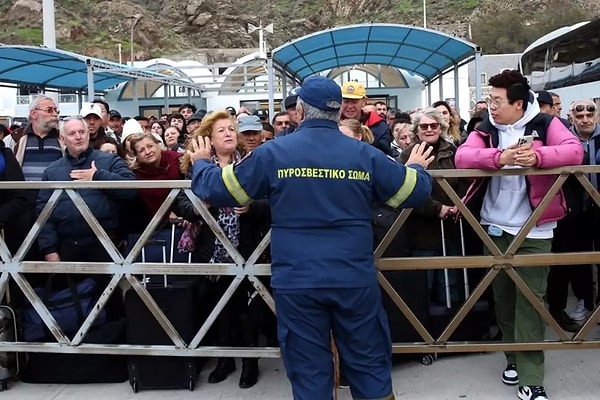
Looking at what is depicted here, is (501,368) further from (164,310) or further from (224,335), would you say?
(164,310)

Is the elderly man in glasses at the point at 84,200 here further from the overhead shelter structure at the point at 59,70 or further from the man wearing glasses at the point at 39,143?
the overhead shelter structure at the point at 59,70

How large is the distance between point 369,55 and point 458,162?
10538 mm

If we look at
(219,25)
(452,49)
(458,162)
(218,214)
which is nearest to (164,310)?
(218,214)

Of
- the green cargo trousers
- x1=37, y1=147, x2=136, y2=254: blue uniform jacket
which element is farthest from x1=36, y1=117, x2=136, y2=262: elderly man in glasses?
the green cargo trousers

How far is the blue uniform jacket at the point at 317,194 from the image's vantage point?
8.92 ft

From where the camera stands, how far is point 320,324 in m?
2.80

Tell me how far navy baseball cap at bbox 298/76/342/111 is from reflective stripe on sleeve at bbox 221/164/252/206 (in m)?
0.47

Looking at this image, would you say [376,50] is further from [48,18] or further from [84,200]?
[48,18]

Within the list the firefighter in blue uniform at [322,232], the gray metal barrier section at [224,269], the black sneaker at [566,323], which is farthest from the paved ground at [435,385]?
the firefighter in blue uniform at [322,232]

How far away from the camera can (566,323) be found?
4.68m

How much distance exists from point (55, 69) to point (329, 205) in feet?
45.9

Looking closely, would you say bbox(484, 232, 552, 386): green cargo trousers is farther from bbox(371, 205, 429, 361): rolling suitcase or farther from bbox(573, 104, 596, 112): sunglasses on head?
bbox(573, 104, 596, 112): sunglasses on head

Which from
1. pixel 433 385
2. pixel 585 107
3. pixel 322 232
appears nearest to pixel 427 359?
pixel 433 385

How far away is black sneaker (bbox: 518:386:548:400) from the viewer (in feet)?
11.4
